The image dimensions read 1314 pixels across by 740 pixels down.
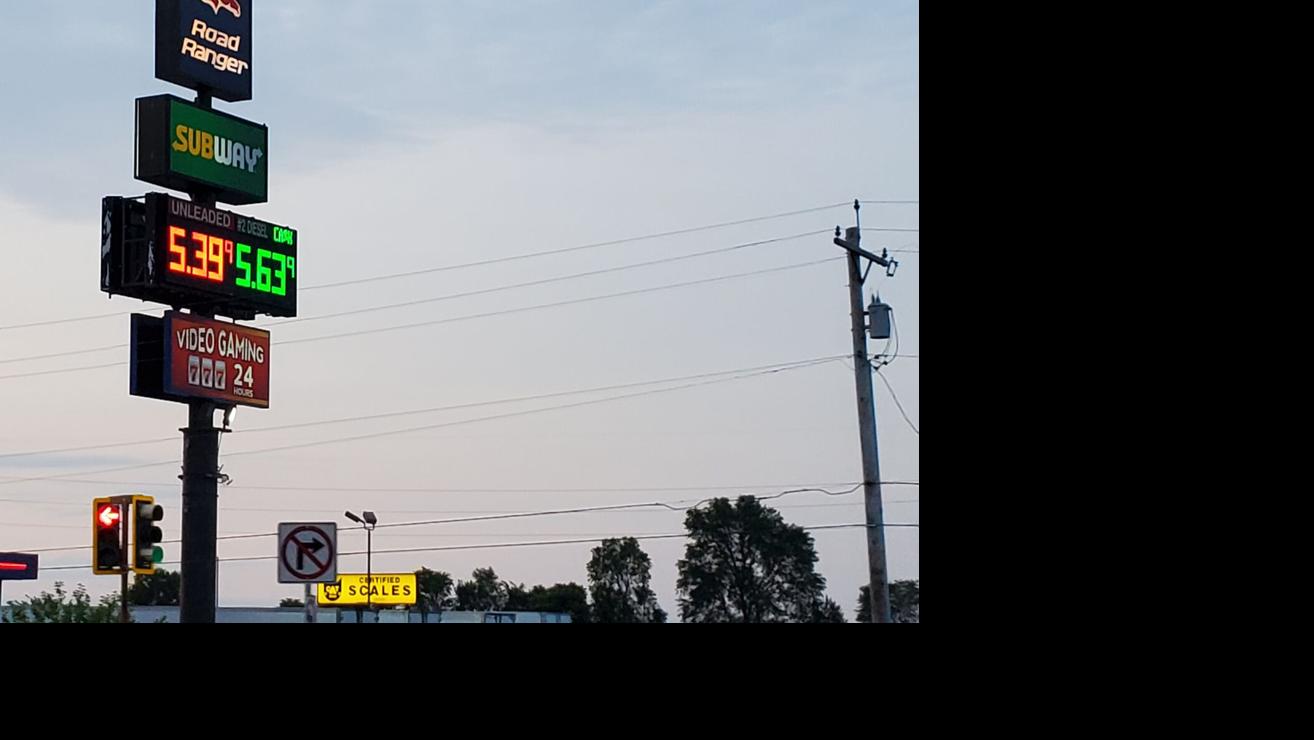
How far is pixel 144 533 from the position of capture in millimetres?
Result: 24641

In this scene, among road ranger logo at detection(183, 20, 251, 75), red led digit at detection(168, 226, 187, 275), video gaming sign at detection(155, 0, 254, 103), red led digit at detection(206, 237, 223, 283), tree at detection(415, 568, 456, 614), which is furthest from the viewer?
tree at detection(415, 568, 456, 614)

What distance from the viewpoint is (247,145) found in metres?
43.7

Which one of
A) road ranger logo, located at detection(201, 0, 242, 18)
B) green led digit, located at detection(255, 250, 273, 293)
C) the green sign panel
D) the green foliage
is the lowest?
the green foliage

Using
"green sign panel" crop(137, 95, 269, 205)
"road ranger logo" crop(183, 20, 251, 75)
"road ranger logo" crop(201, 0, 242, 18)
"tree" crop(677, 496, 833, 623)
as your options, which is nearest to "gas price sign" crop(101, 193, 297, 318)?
"green sign panel" crop(137, 95, 269, 205)

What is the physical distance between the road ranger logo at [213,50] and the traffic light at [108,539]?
68.1 feet

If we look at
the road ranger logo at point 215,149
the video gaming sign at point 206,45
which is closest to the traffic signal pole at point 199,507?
the road ranger logo at point 215,149

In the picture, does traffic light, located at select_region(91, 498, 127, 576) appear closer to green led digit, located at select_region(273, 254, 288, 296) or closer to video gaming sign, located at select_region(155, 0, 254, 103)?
green led digit, located at select_region(273, 254, 288, 296)

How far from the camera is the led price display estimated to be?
3991 centimetres

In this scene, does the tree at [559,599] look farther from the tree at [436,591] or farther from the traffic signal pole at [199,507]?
the traffic signal pole at [199,507]

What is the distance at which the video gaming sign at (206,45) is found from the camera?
42062 millimetres

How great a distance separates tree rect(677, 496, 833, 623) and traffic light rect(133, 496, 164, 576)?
53.4 metres

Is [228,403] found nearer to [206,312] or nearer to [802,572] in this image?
[206,312]
